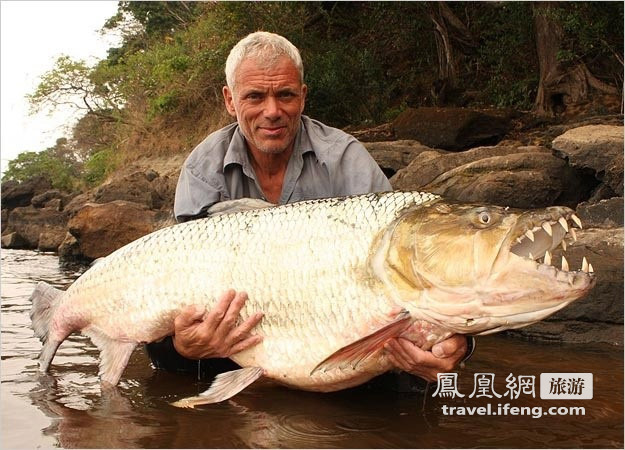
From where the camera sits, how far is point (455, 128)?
1327 cm

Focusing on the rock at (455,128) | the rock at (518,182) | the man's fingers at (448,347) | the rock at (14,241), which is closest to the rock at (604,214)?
the rock at (518,182)

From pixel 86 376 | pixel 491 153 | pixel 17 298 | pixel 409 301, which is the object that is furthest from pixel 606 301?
pixel 17 298

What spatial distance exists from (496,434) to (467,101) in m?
16.3

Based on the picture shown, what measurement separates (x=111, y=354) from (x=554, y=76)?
1409cm

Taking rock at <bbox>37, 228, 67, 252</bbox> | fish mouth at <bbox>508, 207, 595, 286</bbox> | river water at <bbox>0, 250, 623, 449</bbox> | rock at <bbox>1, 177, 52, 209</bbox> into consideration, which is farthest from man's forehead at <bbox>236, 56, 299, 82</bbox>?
rock at <bbox>1, 177, 52, 209</bbox>

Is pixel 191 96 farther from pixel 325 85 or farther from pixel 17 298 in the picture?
pixel 17 298

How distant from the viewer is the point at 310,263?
3.15 metres

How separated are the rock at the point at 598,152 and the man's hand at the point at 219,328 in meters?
5.44

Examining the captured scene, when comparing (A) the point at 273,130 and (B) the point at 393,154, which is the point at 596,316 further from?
(B) the point at 393,154

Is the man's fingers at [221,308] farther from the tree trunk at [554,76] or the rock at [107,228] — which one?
the tree trunk at [554,76]

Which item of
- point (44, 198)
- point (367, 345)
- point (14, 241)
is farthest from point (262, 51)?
point (44, 198)

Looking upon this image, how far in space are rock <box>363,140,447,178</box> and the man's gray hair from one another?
725 cm

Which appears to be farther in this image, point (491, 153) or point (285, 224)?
point (491, 153)

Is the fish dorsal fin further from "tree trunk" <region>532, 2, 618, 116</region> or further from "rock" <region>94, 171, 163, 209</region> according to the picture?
"tree trunk" <region>532, 2, 618, 116</region>
